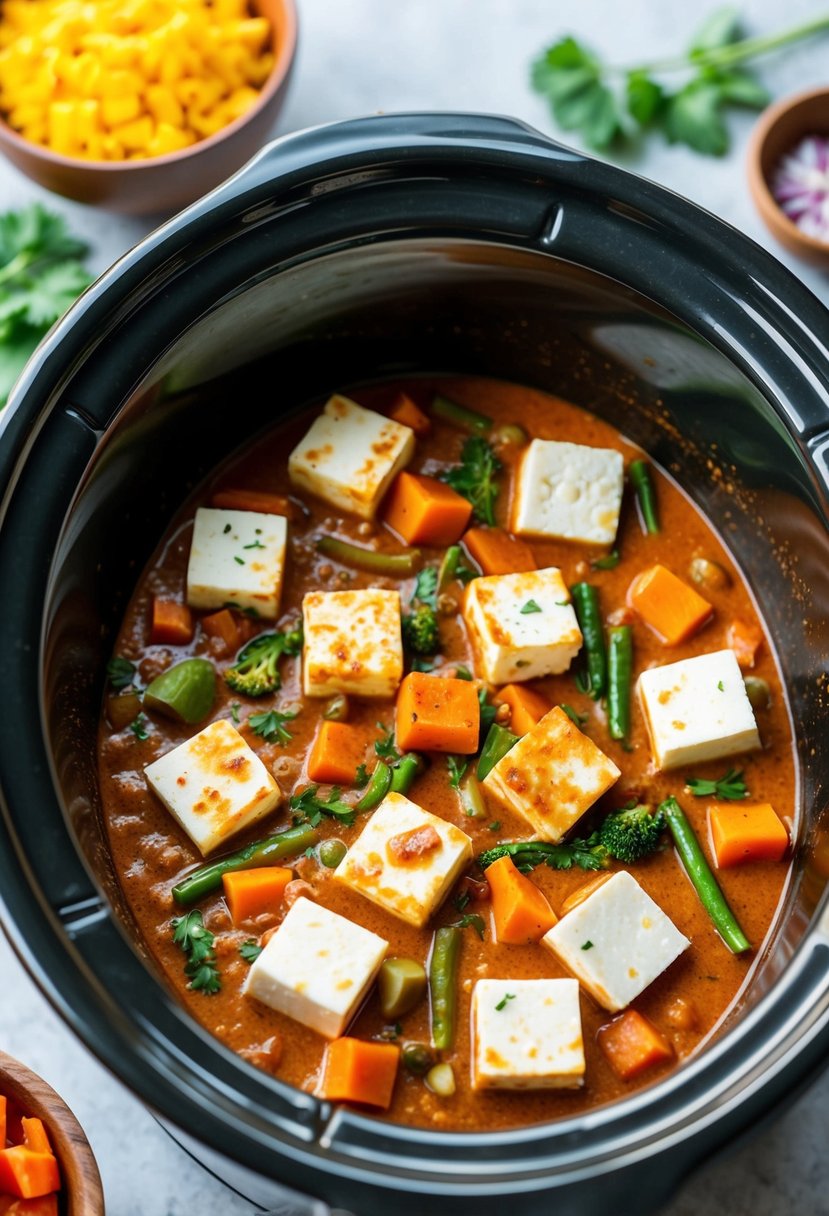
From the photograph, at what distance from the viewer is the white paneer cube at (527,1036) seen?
2939 mm

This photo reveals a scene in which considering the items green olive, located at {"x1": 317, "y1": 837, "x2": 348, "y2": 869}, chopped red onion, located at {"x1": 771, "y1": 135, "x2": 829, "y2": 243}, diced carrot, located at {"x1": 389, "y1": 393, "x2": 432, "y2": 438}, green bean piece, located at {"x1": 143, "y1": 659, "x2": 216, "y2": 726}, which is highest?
chopped red onion, located at {"x1": 771, "y1": 135, "x2": 829, "y2": 243}

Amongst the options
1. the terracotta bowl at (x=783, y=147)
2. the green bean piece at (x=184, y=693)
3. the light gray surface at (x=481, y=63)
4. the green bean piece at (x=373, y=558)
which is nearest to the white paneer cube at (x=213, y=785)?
the green bean piece at (x=184, y=693)

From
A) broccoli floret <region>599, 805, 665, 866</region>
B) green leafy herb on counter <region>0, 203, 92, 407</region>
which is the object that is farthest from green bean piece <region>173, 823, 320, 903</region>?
green leafy herb on counter <region>0, 203, 92, 407</region>

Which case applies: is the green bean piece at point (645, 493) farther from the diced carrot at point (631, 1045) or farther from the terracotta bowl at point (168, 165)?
the terracotta bowl at point (168, 165)

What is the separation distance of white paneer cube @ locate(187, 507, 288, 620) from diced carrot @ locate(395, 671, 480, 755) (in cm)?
46

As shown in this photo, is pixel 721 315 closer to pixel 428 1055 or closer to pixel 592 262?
pixel 592 262

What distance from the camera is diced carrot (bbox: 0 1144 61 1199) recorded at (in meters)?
2.85

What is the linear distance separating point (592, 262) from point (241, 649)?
1349mm

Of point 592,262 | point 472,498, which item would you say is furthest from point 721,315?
point 472,498

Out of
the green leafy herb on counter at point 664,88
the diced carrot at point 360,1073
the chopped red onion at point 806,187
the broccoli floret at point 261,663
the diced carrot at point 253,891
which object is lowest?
the diced carrot at point 360,1073

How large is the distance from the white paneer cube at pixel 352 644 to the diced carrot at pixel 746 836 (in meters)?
0.90

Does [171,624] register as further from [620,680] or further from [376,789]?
[620,680]

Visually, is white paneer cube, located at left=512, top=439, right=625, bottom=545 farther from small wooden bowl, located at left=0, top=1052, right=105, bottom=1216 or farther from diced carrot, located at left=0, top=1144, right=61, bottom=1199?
diced carrot, located at left=0, top=1144, right=61, bottom=1199

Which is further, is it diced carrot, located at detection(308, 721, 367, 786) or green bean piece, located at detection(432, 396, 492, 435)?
green bean piece, located at detection(432, 396, 492, 435)
